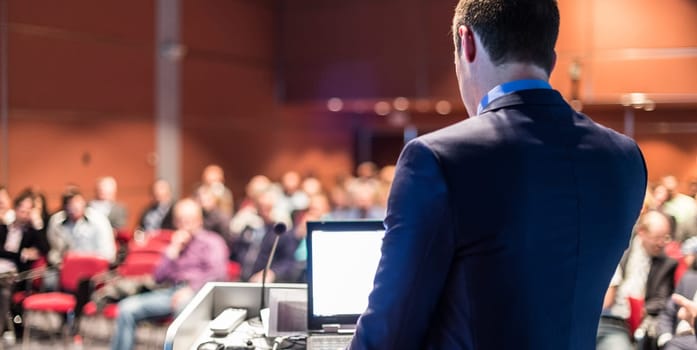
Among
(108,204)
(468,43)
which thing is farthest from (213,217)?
(468,43)

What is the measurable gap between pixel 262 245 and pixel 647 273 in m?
2.96

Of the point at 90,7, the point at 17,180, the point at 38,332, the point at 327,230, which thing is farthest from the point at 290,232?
the point at 90,7

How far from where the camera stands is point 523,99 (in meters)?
1.18

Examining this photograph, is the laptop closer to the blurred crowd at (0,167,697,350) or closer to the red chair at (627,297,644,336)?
the blurred crowd at (0,167,697,350)

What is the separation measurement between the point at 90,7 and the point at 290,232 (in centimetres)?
441

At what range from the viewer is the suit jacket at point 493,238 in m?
1.08

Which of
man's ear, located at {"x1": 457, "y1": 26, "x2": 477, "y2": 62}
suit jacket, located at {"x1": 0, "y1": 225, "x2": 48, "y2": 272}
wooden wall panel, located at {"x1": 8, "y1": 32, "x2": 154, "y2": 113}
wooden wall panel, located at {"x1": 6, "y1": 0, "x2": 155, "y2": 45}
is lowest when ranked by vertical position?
suit jacket, located at {"x1": 0, "y1": 225, "x2": 48, "y2": 272}

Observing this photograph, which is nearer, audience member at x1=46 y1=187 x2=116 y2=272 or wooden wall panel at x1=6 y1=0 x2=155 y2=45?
audience member at x1=46 y1=187 x2=116 y2=272

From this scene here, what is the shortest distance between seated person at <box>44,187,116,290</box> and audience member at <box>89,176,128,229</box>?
3.03 feet

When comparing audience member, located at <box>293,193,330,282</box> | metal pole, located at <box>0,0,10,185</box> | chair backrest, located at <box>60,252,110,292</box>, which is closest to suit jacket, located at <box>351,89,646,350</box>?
audience member, located at <box>293,193,330,282</box>

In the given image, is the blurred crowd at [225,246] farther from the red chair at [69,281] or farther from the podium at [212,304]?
the podium at [212,304]

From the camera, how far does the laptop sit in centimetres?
245

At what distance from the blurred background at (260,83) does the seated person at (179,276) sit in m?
2.76

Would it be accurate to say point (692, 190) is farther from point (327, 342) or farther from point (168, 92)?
point (168, 92)
